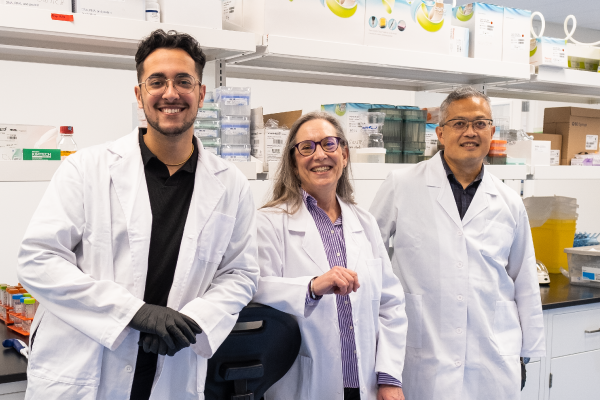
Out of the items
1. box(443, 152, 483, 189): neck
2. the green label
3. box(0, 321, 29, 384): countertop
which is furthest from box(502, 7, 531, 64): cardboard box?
box(0, 321, 29, 384): countertop

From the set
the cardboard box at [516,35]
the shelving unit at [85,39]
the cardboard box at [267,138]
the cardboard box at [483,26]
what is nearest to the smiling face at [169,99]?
the shelving unit at [85,39]

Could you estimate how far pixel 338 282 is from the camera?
1497 millimetres

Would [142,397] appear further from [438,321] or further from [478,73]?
[478,73]

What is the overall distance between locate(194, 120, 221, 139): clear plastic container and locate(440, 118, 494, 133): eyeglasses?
876mm

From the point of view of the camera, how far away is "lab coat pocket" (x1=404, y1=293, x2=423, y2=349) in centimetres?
200

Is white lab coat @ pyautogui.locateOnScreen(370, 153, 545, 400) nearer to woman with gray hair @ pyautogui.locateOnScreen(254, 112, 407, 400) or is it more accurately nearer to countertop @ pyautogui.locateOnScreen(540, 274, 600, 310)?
woman with gray hair @ pyautogui.locateOnScreen(254, 112, 407, 400)

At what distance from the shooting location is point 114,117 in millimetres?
3270

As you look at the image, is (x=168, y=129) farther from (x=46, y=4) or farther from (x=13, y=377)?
(x=13, y=377)

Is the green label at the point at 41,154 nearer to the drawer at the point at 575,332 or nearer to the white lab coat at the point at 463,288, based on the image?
the white lab coat at the point at 463,288

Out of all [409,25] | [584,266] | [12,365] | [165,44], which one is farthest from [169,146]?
[584,266]

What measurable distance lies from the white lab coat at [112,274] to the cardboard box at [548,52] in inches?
82.1

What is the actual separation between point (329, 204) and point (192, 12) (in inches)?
32.5

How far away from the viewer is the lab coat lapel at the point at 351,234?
→ 1729 millimetres

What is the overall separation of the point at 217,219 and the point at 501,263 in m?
1.13
